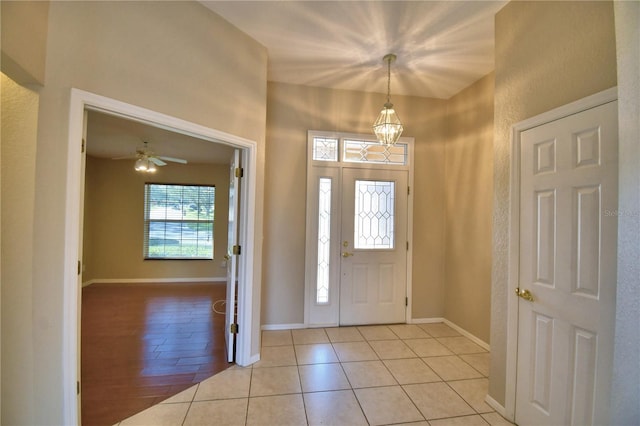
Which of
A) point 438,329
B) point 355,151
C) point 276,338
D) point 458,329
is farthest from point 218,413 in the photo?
point 355,151

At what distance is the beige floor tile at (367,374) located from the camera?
7.23 feet

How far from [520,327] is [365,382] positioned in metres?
1.25

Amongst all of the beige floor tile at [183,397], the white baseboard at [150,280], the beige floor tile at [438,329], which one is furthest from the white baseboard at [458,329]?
the white baseboard at [150,280]

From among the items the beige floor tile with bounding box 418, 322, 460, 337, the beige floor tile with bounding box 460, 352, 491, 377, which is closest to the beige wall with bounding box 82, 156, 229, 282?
the beige floor tile with bounding box 418, 322, 460, 337

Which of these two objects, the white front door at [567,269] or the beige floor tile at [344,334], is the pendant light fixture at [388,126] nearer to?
the white front door at [567,269]

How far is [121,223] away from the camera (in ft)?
17.8

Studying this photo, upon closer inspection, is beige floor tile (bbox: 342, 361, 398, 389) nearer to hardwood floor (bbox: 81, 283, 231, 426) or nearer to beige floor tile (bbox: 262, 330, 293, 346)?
beige floor tile (bbox: 262, 330, 293, 346)

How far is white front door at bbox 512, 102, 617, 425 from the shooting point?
1.33 m

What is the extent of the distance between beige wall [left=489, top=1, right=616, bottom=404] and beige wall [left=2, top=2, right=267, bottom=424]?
2.23 m

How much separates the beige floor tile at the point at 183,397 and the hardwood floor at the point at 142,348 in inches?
2.1

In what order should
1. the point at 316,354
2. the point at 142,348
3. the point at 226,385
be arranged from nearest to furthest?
1. the point at 226,385
2. the point at 316,354
3. the point at 142,348

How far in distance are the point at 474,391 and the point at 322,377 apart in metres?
1.25

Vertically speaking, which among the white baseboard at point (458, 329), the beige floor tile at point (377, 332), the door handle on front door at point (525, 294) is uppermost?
the door handle on front door at point (525, 294)

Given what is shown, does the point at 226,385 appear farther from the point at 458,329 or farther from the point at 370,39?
the point at 370,39
